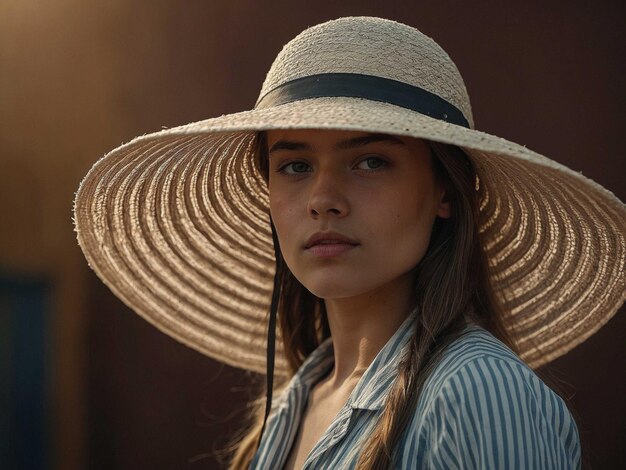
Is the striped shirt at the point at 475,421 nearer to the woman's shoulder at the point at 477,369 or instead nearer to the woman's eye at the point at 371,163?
the woman's shoulder at the point at 477,369

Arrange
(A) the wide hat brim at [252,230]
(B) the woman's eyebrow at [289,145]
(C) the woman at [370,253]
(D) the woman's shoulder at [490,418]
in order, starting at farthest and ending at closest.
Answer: (B) the woman's eyebrow at [289,145]
(A) the wide hat brim at [252,230]
(C) the woman at [370,253]
(D) the woman's shoulder at [490,418]

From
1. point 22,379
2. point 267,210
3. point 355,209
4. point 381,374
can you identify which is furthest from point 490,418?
point 22,379

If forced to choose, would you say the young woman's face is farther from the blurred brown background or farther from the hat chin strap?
the blurred brown background

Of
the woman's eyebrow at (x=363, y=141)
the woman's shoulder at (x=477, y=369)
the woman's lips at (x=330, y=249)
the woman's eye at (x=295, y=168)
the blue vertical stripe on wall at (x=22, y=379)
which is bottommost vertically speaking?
the blue vertical stripe on wall at (x=22, y=379)

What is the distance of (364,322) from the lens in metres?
1.86

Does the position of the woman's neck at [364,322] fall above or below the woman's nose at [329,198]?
below

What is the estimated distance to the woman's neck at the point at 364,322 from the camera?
5.96ft

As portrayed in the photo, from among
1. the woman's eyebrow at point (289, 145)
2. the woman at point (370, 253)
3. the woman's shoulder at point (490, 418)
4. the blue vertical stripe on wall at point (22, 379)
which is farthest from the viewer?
the blue vertical stripe on wall at point (22, 379)

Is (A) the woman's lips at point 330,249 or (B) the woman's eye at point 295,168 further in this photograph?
(B) the woman's eye at point 295,168

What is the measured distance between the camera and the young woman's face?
1.66m

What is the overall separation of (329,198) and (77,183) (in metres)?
1.91

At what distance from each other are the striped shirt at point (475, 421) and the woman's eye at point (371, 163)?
0.34m

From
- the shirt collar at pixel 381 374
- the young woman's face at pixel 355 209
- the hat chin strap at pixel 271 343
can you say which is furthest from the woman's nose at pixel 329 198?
the hat chin strap at pixel 271 343

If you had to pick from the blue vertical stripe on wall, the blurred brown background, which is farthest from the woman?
the blue vertical stripe on wall
